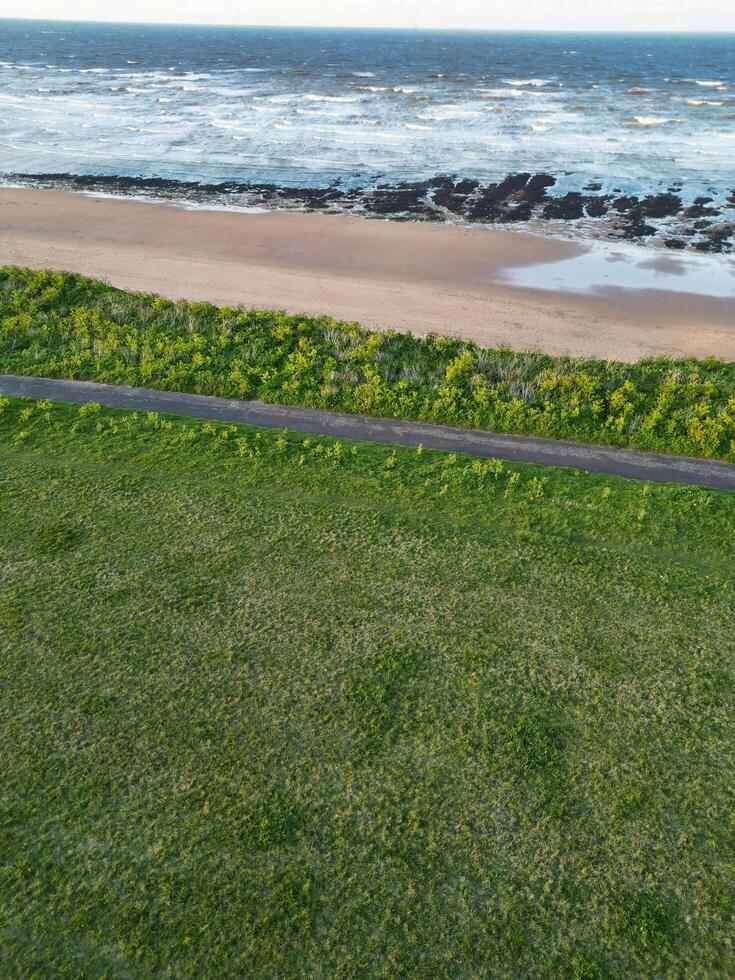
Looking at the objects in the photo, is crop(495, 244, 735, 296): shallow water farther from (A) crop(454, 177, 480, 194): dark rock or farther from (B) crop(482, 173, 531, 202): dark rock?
(A) crop(454, 177, 480, 194): dark rock

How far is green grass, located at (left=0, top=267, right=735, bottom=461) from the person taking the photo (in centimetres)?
1819

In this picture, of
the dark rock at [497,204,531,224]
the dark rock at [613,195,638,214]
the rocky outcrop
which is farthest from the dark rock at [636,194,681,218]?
the dark rock at [497,204,531,224]

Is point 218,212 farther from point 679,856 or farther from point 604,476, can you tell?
point 679,856

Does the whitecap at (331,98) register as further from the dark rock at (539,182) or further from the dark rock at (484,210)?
the dark rock at (484,210)

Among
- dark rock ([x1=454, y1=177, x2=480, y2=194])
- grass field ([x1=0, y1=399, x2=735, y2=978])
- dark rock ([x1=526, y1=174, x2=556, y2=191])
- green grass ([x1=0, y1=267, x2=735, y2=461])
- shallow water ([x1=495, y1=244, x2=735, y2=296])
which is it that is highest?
dark rock ([x1=526, y1=174, x2=556, y2=191])

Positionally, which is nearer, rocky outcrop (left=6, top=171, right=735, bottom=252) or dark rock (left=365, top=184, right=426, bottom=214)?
rocky outcrop (left=6, top=171, right=735, bottom=252)

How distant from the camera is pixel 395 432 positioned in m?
18.2

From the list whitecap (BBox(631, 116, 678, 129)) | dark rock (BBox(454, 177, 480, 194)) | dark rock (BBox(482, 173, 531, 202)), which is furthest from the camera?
whitecap (BBox(631, 116, 678, 129))

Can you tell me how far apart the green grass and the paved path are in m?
0.34

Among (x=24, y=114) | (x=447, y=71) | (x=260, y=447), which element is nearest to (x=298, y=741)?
(x=260, y=447)

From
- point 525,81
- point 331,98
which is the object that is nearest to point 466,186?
point 331,98

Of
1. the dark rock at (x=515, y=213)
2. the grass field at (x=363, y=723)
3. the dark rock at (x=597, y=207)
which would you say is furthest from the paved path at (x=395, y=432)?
the dark rock at (x=597, y=207)

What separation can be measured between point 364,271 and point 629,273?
12.2 metres

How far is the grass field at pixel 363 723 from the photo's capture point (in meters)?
8.27
